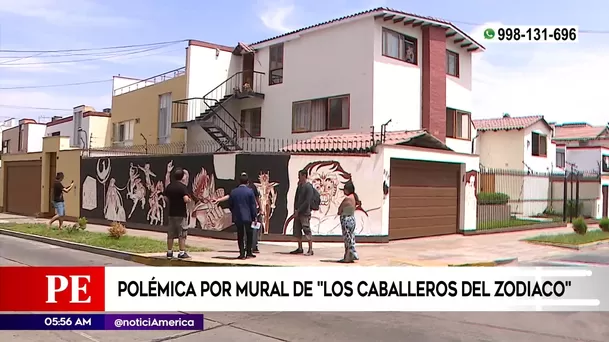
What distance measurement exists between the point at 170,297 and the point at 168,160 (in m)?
10.8

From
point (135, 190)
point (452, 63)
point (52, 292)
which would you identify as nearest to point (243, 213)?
point (52, 292)

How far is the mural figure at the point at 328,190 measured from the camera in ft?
50.0

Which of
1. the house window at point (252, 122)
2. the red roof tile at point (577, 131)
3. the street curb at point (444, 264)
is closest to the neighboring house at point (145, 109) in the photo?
the house window at point (252, 122)

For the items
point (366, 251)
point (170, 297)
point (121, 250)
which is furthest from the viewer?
point (366, 251)

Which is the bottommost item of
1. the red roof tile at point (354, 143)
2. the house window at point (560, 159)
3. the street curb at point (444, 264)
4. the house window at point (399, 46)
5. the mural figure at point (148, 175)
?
the street curb at point (444, 264)

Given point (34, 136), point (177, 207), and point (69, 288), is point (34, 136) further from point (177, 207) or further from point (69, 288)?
point (69, 288)

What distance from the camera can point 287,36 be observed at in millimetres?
23391

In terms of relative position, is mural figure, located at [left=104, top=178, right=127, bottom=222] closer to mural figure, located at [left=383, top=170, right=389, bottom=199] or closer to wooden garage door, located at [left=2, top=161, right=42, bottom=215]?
wooden garage door, located at [left=2, top=161, right=42, bottom=215]

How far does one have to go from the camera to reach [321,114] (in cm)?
2216

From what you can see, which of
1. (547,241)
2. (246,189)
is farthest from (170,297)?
(547,241)

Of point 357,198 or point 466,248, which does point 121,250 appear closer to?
point 357,198

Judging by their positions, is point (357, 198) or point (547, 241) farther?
point (547, 241)

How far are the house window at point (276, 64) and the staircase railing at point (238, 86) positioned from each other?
2.01 ft

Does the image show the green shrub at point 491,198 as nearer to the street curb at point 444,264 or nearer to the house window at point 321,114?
the house window at point 321,114
